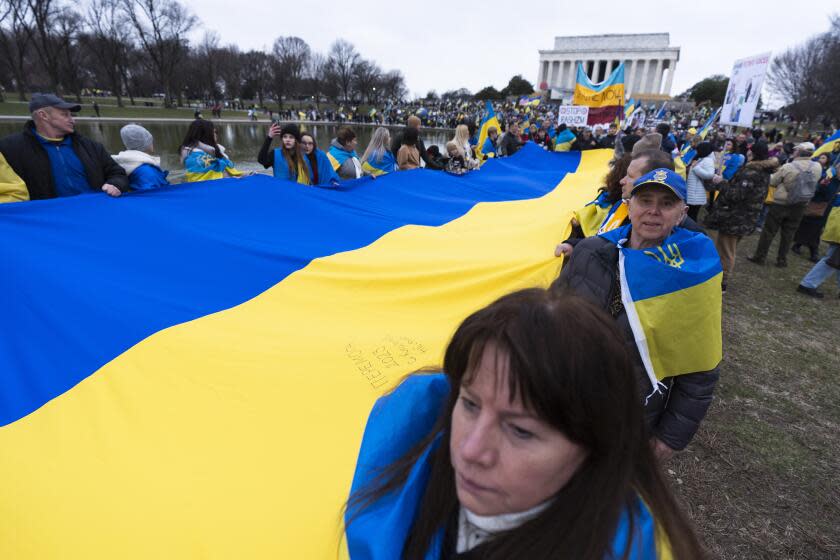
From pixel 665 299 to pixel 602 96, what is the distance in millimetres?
12990

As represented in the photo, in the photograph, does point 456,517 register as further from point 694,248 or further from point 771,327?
point 771,327

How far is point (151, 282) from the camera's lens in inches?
106

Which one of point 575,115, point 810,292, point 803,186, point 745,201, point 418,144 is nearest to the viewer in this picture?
point 745,201

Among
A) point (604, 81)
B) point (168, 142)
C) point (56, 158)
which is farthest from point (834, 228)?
point (168, 142)

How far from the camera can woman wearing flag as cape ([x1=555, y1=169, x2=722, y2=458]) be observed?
6.07 feet

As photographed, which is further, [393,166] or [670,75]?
[670,75]

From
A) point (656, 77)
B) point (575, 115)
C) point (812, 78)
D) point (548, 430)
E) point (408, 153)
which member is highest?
point (656, 77)

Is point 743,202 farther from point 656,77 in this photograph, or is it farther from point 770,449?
point 656,77

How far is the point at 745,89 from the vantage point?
10.9 metres

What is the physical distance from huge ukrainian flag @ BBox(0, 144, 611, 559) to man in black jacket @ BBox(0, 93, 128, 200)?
0.61 meters

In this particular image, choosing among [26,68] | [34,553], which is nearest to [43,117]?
[34,553]

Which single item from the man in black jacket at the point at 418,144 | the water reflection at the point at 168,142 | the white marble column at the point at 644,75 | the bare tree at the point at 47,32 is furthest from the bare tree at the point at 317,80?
the man in black jacket at the point at 418,144

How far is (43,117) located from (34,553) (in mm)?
3693

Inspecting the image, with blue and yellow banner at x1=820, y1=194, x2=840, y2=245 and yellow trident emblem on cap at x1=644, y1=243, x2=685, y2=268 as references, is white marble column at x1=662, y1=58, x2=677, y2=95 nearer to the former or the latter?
blue and yellow banner at x1=820, y1=194, x2=840, y2=245
